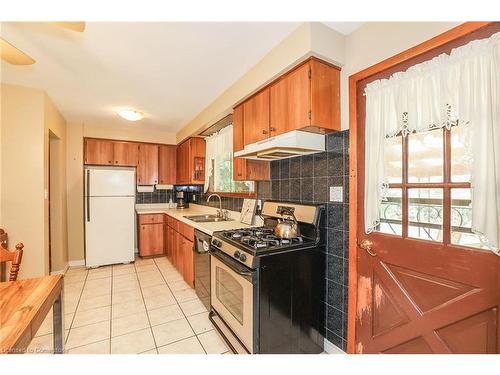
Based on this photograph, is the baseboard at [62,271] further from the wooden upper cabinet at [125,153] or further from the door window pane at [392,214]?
the door window pane at [392,214]

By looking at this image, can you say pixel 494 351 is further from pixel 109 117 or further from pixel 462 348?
pixel 109 117

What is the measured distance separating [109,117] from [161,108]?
1.09m

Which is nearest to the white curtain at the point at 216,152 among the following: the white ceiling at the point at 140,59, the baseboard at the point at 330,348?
the white ceiling at the point at 140,59

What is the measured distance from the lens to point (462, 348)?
1.12 metres

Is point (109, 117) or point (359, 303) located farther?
point (109, 117)

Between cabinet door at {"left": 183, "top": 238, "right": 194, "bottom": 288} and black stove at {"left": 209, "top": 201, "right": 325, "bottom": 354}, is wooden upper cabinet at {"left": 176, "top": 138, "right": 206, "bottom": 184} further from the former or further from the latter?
black stove at {"left": 209, "top": 201, "right": 325, "bottom": 354}

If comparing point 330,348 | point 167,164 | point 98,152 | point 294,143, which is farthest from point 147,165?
point 330,348

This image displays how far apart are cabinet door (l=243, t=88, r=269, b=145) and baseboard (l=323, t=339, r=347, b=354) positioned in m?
1.78

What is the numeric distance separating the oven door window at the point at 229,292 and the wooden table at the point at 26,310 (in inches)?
44.0

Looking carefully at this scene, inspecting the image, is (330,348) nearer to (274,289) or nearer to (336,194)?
(274,289)

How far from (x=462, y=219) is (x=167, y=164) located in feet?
15.3

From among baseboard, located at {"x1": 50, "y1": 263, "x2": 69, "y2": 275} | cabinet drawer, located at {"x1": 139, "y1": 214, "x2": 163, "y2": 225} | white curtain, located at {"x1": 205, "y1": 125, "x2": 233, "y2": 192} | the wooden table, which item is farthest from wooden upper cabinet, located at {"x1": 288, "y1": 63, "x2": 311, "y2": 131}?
baseboard, located at {"x1": 50, "y1": 263, "x2": 69, "y2": 275}
